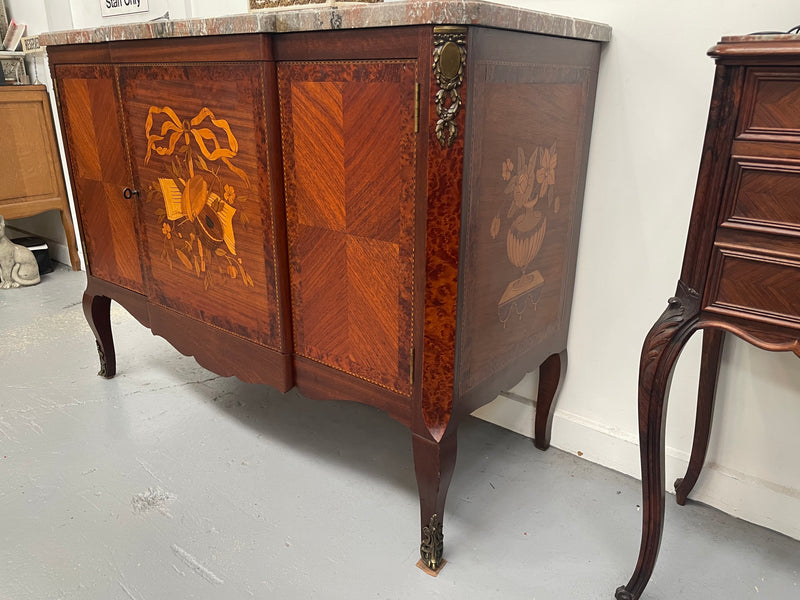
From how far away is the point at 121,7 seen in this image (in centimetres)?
263

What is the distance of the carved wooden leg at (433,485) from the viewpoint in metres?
1.17

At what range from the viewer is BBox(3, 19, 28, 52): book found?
310cm

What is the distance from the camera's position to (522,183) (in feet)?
3.88

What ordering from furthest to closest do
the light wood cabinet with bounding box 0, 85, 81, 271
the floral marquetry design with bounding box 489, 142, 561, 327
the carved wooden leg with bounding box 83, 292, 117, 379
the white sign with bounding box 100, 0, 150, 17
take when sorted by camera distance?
the light wood cabinet with bounding box 0, 85, 81, 271, the white sign with bounding box 100, 0, 150, 17, the carved wooden leg with bounding box 83, 292, 117, 379, the floral marquetry design with bounding box 489, 142, 561, 327

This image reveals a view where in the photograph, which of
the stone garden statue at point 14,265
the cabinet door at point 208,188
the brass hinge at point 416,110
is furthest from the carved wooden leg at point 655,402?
the stone garden statue at point 14,265

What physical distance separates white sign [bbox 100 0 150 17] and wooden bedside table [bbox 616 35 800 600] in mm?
2418

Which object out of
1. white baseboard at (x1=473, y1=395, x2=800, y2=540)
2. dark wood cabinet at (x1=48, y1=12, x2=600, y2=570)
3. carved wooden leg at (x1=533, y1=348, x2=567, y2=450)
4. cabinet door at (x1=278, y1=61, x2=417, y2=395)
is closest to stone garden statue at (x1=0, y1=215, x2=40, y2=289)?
dark wood cabinet at (x1=48, y1=12, x2=600, y2=570)

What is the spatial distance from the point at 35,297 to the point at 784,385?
2.91 metres

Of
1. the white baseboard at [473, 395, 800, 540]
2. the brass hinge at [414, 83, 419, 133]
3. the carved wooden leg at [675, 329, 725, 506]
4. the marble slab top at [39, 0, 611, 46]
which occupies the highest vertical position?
the marble slab top at [39, 0, 611, 46]

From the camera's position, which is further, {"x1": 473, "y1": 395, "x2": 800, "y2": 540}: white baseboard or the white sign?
the white sign

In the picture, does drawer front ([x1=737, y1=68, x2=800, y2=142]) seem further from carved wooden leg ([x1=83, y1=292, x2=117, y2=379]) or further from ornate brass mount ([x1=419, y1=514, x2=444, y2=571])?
carved wooden leg ([x1=83, y1=292, x2=117, y2=379])

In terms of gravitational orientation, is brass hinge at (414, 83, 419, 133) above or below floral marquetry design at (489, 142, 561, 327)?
above

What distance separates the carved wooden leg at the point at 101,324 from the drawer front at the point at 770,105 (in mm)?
1846

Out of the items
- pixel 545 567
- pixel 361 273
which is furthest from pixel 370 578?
pixel 361 273
